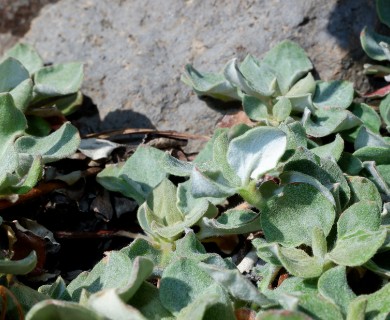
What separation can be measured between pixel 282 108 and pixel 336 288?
Answer: 746 millimetres

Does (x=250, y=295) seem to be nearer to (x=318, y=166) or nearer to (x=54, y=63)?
(x=318, y=166)

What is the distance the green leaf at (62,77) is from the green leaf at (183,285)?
0.95m

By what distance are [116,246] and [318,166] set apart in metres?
0.67

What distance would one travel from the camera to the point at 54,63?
94.7 inches

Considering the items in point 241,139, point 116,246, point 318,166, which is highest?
point 241,139

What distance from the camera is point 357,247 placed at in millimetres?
1345

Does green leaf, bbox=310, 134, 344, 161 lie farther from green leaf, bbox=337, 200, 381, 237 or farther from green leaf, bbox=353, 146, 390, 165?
green leaf, bbox=337, 200, 381, 237

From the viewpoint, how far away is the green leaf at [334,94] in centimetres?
203

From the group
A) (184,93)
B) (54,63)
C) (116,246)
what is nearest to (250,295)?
(116,246)

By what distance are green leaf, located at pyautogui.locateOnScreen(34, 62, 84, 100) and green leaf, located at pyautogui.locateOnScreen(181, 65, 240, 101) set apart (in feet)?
1.15

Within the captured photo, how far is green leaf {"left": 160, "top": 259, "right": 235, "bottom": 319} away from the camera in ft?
4.33

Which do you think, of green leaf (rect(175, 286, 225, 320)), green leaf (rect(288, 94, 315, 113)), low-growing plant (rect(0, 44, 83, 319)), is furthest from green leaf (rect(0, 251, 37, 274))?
green leaf (rect(288, 94, 315, 113))

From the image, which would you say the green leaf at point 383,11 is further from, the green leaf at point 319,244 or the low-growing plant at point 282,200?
the green leaf at point 319,244

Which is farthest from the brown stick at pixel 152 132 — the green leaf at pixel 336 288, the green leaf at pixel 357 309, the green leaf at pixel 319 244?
the green leaf at pixel 357 309
